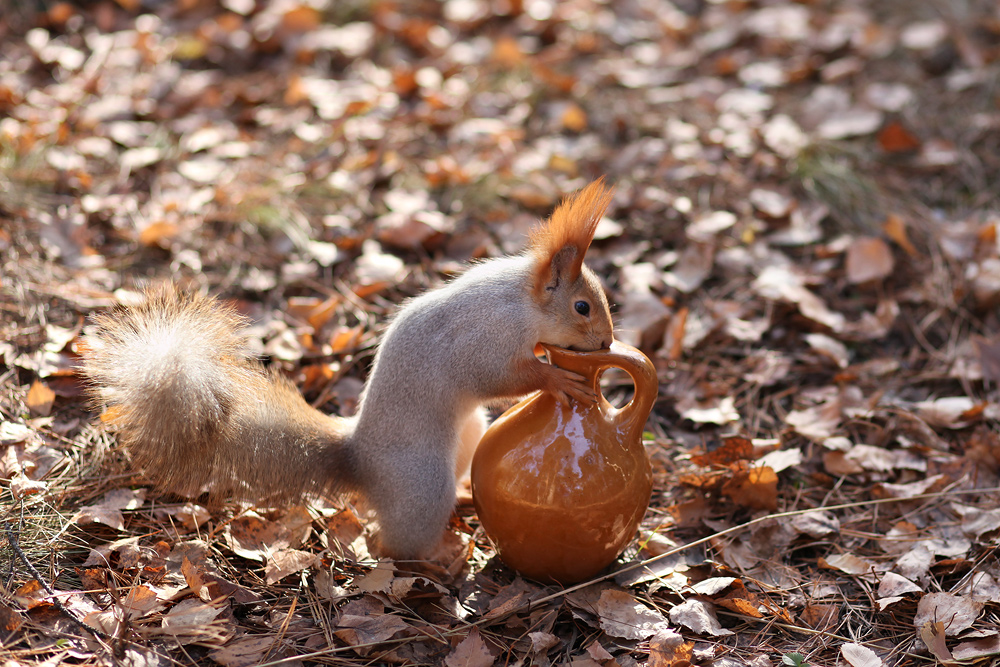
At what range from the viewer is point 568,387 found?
1.68 metres

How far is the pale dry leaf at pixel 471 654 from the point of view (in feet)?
5.05

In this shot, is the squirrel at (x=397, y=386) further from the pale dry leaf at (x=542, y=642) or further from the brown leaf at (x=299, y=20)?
the brown leaf at (x=299, y=20)

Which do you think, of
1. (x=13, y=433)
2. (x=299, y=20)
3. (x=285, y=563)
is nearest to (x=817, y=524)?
(x=285, y=563)

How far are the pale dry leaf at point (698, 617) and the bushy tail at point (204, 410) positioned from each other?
0.71m

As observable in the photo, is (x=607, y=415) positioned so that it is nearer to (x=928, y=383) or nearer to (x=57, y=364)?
(x=928, y=383)

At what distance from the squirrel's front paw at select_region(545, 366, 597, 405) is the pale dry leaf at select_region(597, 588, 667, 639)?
1.29ft

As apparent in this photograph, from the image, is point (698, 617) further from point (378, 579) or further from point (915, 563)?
point (378, 579)

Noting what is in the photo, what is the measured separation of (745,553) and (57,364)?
170 centimetres

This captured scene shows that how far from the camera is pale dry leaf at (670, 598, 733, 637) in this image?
1635 mm

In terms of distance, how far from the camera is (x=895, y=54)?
12.6 ft

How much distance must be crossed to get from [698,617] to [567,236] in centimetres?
79

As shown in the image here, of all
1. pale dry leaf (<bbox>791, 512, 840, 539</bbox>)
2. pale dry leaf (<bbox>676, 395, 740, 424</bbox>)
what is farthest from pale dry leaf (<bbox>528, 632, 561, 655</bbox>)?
pale dry leaf (<bbox>676, 395, 740, 424</bbox>)

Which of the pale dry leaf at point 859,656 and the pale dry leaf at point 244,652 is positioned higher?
the pale dry leaf at point 859,656

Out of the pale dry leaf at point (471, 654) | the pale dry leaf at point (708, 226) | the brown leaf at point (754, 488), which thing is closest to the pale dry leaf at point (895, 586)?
the brown leaf at point (754, 488)
